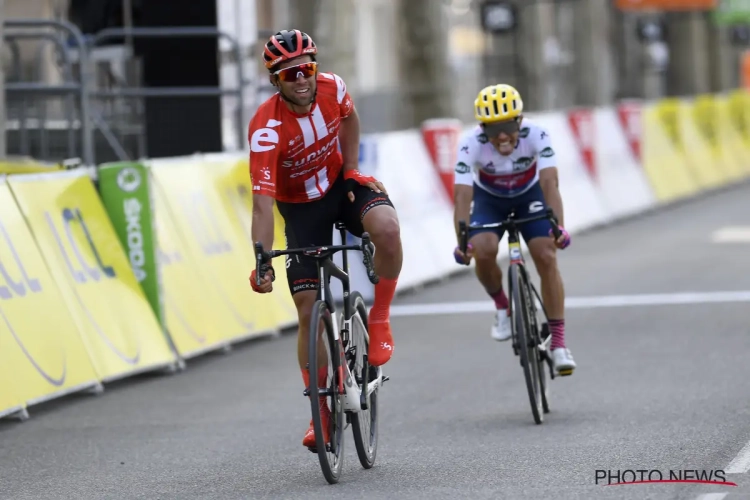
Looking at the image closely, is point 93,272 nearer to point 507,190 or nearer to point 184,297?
point 184,297

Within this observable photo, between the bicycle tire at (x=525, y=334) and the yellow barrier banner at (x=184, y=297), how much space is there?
11.5 ft

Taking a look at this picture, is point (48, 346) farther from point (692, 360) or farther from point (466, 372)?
point (692, 360)

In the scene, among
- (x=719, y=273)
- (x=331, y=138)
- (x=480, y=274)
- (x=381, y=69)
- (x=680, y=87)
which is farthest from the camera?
(x=680, y=87)

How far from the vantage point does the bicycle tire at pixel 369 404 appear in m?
7.84

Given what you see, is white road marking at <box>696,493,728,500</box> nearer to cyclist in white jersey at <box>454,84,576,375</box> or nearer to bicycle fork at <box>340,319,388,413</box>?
bicycle fork at <box>340,319,388,413</box>

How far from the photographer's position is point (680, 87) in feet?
177

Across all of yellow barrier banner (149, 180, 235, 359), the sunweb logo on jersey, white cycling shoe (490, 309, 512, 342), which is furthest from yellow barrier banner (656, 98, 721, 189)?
white cycling shoe (490, 309, 512, 342)

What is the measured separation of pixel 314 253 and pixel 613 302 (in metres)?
7.66

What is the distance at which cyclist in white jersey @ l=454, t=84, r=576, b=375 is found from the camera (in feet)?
31.2

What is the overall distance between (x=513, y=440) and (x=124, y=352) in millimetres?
3751

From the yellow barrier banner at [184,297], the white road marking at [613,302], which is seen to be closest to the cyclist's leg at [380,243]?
the yellow barrier banner at [184,297]

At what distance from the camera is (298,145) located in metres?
7.76

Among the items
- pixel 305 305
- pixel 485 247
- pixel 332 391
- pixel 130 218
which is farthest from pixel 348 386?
pixel 130 218

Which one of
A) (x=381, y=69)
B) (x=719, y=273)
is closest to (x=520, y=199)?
(x=719, y=273)
